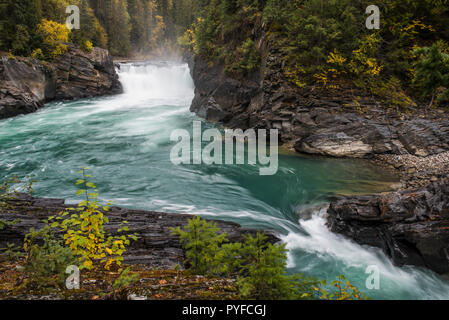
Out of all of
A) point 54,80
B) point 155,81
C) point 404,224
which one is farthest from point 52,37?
point 404,224

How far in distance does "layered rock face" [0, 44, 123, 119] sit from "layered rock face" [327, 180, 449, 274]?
2297 cm

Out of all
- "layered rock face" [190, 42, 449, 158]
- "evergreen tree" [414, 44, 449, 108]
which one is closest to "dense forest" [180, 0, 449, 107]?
"evergreen tree" [414, 44, 449, 108]

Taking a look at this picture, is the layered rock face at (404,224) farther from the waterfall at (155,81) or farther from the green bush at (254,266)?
the waterfall at (155,81)

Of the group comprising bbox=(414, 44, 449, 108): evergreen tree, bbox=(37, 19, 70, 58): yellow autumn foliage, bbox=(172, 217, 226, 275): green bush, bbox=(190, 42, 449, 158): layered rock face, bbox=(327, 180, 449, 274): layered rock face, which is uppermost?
bbox=(37, 19, 70, 58): yellow autumn foliage

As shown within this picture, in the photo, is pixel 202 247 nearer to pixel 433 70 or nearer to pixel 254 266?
pixel 254 266

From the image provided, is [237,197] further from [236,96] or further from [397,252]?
[236,96]

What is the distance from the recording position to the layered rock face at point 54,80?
18922mm

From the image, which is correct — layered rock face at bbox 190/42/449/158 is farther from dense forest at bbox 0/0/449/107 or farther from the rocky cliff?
dense forest at bbox 0/0/449/107

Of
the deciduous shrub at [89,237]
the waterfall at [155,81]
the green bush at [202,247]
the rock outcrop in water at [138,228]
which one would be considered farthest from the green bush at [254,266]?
the waterfall at [155,81]

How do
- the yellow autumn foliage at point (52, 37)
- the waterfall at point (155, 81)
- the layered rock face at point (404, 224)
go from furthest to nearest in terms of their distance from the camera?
the waterfall at point (155, 81) → the yellow autumn foliage at point (52, 37) → the layered rock face at point (404, 224)

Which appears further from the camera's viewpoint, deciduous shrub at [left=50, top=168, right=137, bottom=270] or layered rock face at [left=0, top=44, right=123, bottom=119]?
layered rock face at [left=0, top=44, right=123, bottom=119]

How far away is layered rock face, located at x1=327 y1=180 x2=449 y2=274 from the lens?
17.9 ft

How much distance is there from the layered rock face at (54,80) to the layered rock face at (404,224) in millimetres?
22967

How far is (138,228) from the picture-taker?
569 centimetres
